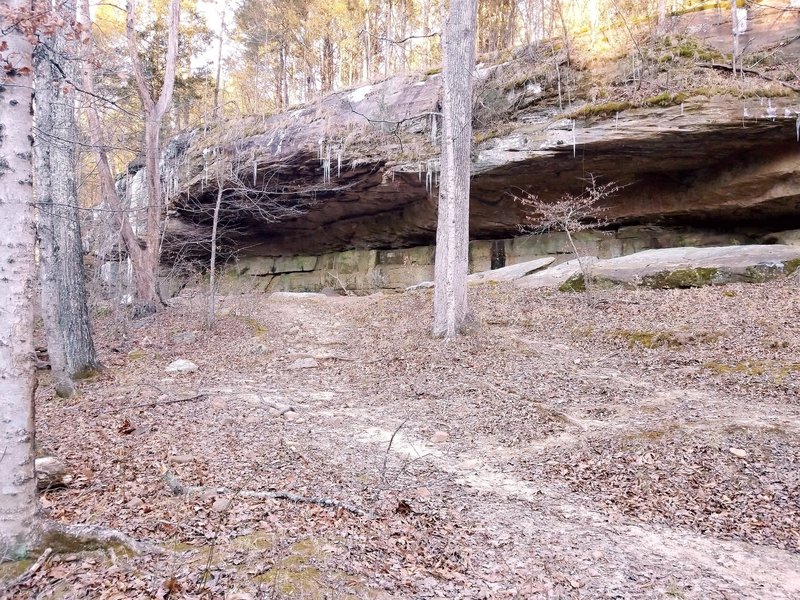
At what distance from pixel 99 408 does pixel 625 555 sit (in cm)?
563

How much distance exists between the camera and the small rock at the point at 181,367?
7.54m

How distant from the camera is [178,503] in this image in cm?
304

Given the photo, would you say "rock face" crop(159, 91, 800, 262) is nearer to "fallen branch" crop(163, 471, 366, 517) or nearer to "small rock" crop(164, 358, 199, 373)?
"small rock" crop(164, 358, 199, 373)

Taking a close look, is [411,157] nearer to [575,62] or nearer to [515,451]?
[575,62]

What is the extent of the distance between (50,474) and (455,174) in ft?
23.2

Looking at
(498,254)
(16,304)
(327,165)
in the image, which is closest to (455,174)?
(16,304)

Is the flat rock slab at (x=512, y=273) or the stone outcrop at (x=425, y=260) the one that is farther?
the stone outcrop at (x=425, y=260)

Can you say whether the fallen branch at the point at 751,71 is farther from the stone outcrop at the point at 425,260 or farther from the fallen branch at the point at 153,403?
the fallen branch at the point at 153,403

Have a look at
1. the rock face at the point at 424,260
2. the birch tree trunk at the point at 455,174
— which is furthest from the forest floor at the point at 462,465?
the rock face at the point at 424,260

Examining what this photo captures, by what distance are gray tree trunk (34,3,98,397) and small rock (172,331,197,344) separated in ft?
8.36

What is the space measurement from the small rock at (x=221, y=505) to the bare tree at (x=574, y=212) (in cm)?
826

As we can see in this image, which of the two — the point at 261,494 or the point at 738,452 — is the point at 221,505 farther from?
the point at 738,452

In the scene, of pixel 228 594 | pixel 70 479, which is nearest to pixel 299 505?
pixel 228 594

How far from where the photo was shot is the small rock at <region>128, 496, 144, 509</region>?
9.82 ft
